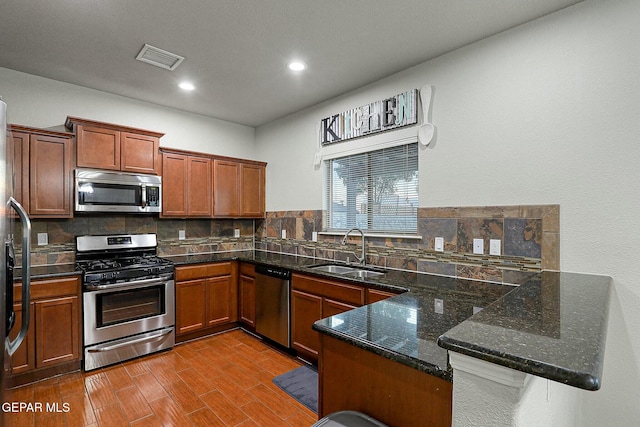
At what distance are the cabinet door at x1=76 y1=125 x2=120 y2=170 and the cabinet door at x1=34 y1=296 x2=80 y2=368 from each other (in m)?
1.29

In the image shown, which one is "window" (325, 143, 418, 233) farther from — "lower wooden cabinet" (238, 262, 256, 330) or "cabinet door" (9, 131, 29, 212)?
"cabinet door" (9, 131, 29, 212)

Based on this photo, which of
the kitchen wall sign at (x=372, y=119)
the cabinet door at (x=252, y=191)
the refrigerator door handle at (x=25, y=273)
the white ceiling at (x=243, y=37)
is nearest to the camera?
the refrigerator door handle at (x=25, y=273)

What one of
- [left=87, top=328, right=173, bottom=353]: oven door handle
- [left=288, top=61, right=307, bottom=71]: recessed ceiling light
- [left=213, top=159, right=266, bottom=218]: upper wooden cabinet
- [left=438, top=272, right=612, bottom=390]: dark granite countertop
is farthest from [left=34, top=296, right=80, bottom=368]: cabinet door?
[left=438, top=272, right=612, bottom=390]: dark granite countertop

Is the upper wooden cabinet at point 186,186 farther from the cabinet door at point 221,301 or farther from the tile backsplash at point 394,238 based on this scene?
the cabinet door at point 221,301

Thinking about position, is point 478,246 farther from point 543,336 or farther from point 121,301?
point 121,301

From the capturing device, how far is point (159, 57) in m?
2.73

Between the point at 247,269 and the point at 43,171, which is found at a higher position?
the point at 43,171

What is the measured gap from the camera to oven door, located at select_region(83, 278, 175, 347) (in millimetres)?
2879

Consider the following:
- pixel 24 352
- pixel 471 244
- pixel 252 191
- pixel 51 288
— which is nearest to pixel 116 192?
pixel 51 288

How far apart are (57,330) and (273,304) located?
189cm

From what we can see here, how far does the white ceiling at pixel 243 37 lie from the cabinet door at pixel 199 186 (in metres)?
0.93

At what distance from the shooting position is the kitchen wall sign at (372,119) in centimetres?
287

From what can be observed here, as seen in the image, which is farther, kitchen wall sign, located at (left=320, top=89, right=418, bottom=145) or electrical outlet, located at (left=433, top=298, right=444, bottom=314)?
kitchen wall sign, located at (left=320, top=89, right=418, bottom=145)

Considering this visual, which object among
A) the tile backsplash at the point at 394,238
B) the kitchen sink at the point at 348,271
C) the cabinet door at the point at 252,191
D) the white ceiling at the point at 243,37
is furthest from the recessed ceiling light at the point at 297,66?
the kitchen sink at the point at 348,271
